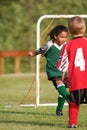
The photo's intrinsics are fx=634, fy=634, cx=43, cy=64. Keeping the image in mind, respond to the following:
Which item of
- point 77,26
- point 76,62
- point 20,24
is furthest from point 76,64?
point 20,24

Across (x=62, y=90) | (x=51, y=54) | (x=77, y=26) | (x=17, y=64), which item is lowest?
(x=17, y=64)

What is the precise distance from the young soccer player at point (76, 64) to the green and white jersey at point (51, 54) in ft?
5.81

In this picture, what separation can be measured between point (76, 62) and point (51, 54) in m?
1.93

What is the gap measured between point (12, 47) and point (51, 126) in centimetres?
2583

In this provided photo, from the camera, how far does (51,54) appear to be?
10.5 m

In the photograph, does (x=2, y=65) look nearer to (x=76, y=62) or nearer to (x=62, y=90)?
(x=62, y=90)

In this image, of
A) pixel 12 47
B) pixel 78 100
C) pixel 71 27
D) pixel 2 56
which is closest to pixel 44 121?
pixel 78 100

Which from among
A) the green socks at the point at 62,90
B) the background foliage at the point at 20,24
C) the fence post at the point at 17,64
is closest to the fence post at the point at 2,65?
the fence post at the point at 17,64

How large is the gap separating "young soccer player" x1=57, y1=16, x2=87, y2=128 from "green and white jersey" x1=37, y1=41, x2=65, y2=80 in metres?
1.77

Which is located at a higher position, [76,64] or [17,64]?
[76,64]

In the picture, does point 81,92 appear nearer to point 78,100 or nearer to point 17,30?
point 78,100

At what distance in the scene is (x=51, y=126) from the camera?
29.5 feet

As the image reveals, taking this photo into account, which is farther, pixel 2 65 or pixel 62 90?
pixel 2 65

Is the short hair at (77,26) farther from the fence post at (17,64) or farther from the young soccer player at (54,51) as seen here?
the fence post at (17,64)
